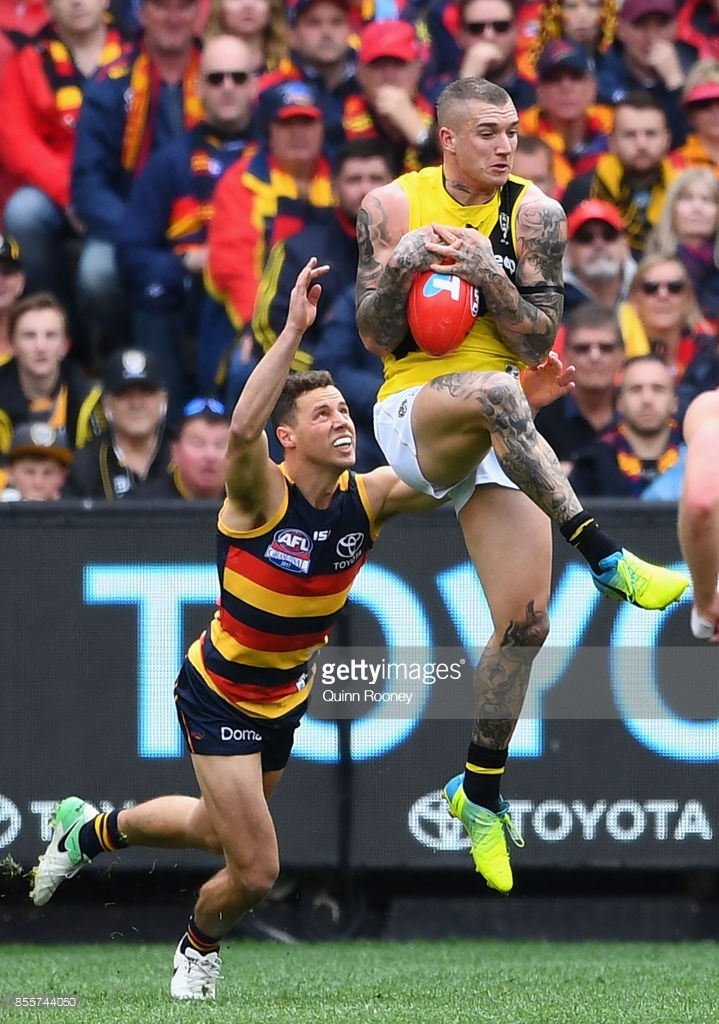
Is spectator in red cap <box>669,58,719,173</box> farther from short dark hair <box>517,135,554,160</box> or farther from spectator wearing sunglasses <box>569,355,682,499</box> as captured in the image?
spectator wearing sunglasses <box>569,355,682,499</box>

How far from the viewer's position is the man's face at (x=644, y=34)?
11680 millimetres

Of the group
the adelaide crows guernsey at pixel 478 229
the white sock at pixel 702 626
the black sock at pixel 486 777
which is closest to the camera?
the white sock at pixel 702 626

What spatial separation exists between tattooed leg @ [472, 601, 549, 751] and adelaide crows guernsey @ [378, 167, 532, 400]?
93cm

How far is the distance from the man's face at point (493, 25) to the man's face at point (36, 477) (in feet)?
11.5

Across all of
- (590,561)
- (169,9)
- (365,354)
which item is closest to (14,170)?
(169,9)

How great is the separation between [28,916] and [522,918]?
7.93 feet

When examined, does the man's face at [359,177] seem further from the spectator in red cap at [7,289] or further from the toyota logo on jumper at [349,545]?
the toyota logo on jumper at [349,545]

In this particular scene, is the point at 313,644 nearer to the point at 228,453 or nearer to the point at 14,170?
the point at 228,453

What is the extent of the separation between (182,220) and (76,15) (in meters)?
1.46

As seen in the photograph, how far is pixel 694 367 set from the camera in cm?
1056

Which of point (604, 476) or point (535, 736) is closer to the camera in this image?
point (535, 736)

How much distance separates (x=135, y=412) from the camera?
33.3 ft

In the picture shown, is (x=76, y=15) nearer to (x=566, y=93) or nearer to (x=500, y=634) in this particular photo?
(x=566, y=93)

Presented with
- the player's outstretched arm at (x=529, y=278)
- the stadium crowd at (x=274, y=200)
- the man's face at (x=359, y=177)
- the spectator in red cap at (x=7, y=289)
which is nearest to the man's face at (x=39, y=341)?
the stadium crowd at (x=274, y=200)
